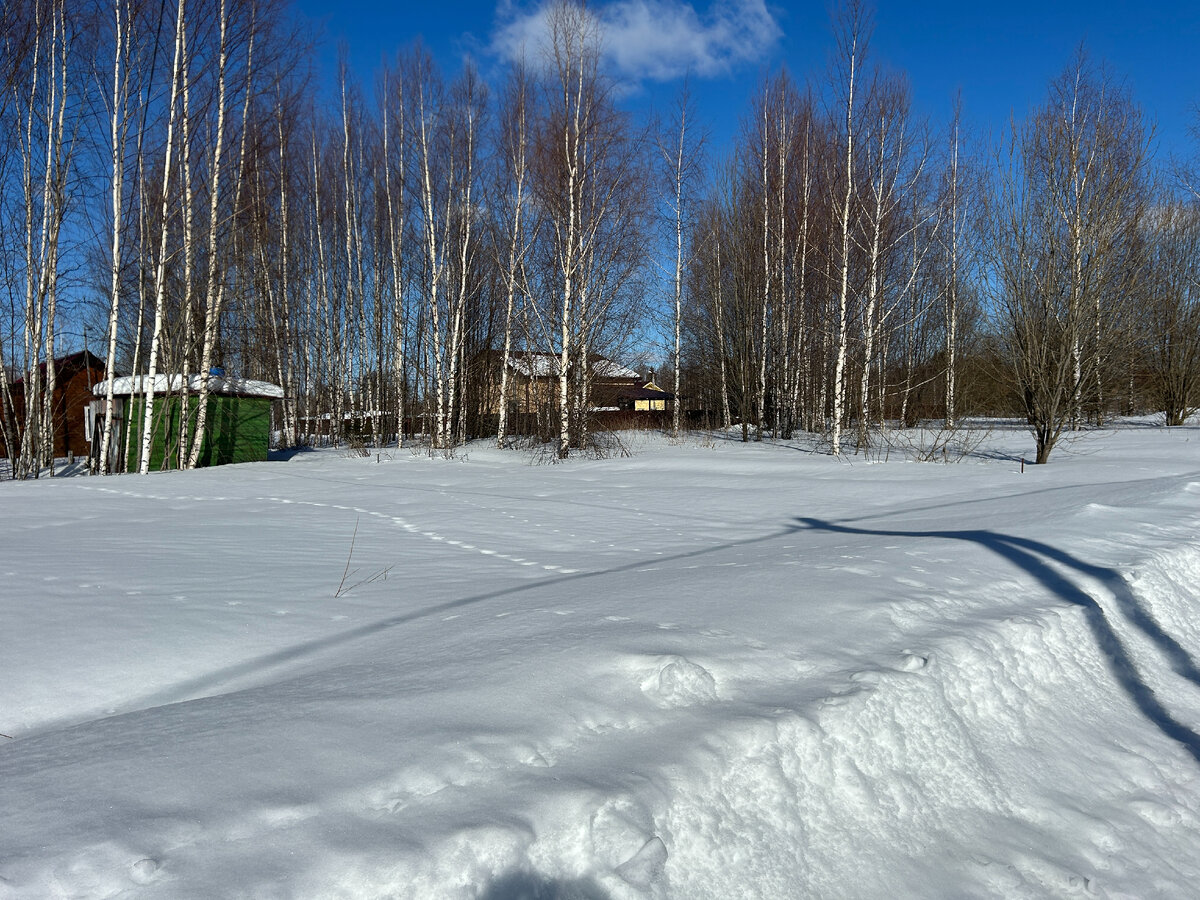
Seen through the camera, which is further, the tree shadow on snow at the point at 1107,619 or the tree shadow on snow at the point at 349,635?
the tree shadow on snow at the point at 1107,619

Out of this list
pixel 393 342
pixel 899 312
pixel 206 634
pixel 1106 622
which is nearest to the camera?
pixel 206 634

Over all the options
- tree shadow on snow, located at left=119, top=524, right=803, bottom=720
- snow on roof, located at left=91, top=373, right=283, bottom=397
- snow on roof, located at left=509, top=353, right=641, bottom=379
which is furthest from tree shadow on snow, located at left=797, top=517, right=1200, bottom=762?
snow on roof, located at left=91, top=373, right=283, bottom=397

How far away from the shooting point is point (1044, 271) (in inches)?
439

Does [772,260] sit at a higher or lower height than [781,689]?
higher

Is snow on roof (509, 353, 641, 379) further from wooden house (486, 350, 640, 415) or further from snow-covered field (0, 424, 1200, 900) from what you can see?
snow-covered field (0, 424, 1200, 900)

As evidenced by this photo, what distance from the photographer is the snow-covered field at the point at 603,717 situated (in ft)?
4.55

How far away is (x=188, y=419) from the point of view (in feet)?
40.1

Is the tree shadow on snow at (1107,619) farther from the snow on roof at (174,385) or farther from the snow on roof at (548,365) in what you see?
the snow on roof at (174,385)

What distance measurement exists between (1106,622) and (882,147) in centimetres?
1252

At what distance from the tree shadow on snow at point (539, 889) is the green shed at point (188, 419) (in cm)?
1209

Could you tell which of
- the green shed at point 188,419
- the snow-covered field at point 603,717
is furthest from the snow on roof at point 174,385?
the snow-covered field at point 603,717

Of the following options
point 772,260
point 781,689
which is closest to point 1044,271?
point 772,260

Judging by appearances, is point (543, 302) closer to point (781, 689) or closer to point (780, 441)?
point (780, 441)

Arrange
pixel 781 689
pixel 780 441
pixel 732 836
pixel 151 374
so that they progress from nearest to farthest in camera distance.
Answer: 1. pixel 732 836
2. pixel 781 689
3. pixel 151 374
4. pixel 780 441
